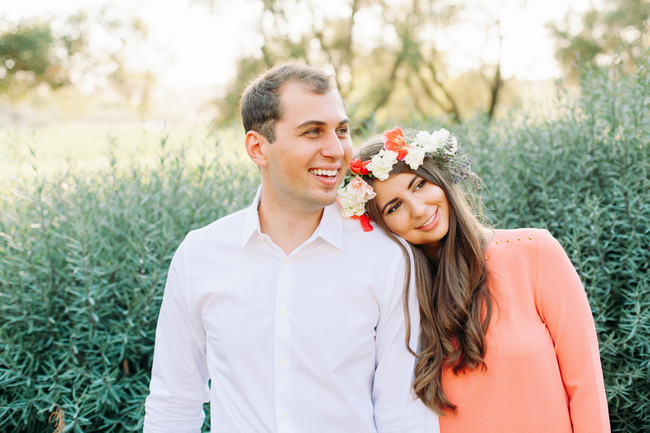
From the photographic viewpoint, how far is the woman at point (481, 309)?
2133 millimetres

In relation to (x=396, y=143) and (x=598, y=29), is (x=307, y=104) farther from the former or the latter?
(x=598, y=29)

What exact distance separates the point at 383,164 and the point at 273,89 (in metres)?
0.57

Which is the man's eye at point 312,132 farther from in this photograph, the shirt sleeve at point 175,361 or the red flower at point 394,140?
the shirt sleeve at point 175,361

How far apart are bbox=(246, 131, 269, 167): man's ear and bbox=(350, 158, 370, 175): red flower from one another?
0.40 m

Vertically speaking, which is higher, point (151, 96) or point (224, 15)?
point (224, 15)

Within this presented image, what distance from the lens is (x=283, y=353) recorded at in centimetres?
212

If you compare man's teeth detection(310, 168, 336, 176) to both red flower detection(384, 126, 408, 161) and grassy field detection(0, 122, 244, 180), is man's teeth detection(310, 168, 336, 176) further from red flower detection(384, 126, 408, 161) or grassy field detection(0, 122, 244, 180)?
grassy field detection(0, 122, 244, 180)

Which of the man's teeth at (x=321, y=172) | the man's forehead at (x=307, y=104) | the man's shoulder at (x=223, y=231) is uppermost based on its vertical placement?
the man's forehead at (x=307, y=104)

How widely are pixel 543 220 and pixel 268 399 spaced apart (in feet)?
7.80

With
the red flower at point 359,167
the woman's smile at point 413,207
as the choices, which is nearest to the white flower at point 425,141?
the woman's smile at point 413,207

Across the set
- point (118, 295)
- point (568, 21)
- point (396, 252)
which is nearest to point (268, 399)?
point (396, 252)

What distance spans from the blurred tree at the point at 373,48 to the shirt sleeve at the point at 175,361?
14.0 m

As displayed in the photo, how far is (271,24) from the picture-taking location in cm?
1617

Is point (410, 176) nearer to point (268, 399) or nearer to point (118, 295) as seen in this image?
point (268, 399)
